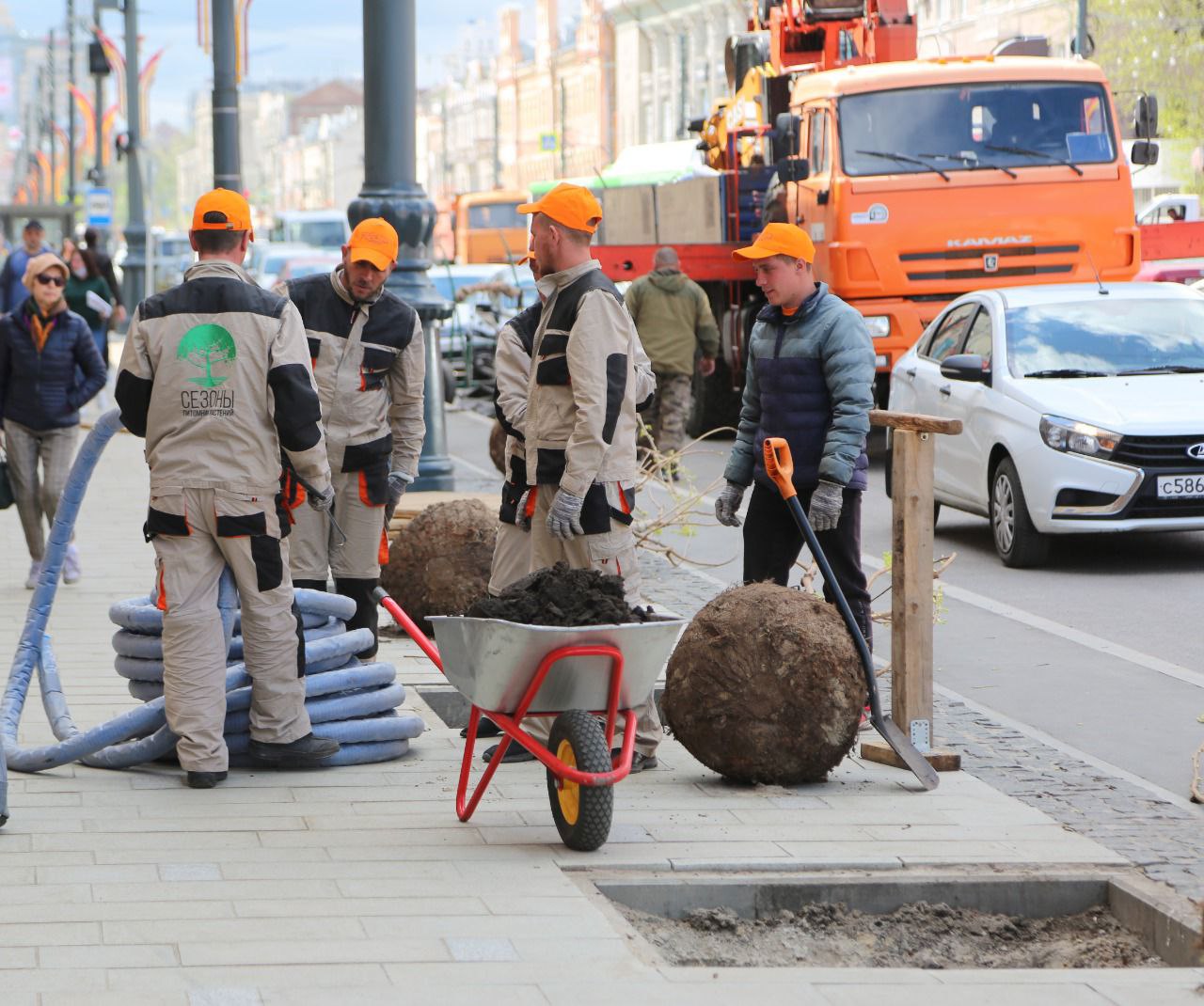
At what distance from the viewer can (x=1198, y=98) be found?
4644 cm

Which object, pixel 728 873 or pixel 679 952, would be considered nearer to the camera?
pixel 679 952

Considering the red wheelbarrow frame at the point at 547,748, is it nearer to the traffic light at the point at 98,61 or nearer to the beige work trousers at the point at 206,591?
the beige work trousers at the point at 206,591

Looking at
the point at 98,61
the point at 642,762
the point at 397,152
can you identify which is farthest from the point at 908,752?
the point at 98,61

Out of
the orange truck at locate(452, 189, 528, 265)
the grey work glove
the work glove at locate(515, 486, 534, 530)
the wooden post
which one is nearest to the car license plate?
the grey work glove

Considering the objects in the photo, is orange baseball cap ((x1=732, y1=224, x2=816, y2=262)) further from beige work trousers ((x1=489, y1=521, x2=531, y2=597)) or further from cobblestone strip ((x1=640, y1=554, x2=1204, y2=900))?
cobblestone strip ((x1=640, y1=554, x2=1204, y2=900))

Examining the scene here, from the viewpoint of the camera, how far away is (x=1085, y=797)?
6879 millimetres

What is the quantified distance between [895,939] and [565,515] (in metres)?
1.99

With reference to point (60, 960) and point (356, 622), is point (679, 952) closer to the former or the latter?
point (60, 960)

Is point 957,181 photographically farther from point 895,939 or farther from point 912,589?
point 895,939

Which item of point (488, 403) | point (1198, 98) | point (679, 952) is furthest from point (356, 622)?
point (1198, 98)

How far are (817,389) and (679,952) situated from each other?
3.09 meters

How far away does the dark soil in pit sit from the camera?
544cm

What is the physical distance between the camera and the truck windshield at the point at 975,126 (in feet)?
61.9

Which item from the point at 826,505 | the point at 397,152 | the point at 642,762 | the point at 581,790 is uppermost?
the point at 397,152
